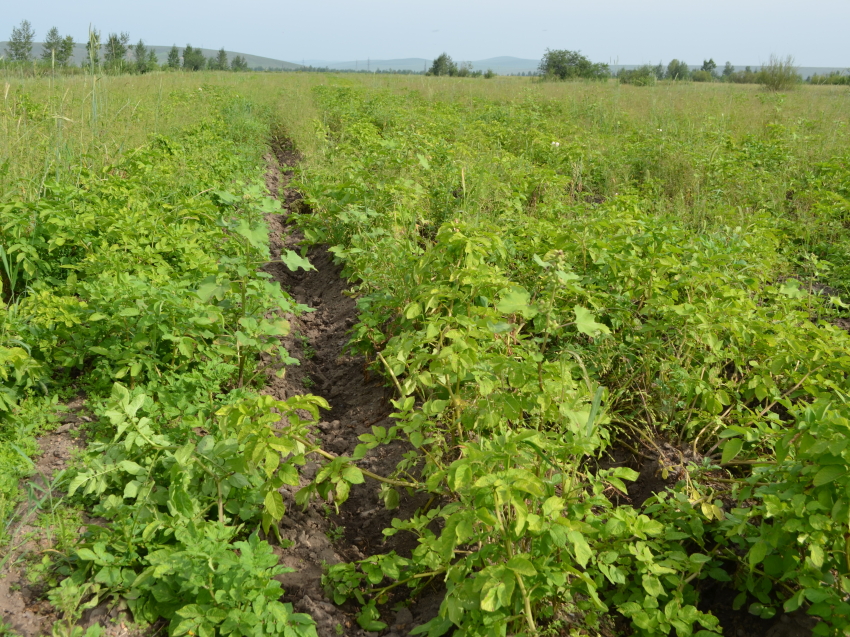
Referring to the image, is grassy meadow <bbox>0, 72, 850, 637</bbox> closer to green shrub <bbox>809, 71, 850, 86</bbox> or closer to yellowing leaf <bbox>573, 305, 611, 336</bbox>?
yellowing leaf <bbox>573, 305, 611, 336</bbox>

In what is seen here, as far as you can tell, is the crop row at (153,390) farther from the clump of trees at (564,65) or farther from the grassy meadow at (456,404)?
the clump of trees at (564,65)

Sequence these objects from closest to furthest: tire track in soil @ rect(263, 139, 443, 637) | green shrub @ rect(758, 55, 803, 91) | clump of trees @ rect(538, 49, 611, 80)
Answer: tire track in soil @ rect(263, 139, 443, 637)
green shrub @ rect(758, 55, 803, 91)
clump of trees @ rect(538, 49, 611, 80)

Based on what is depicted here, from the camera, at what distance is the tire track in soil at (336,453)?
244 cm

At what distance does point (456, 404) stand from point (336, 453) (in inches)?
39.3

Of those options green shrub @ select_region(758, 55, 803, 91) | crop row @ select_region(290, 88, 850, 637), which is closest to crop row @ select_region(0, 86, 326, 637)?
crop row @ select_region(290, 88, 850, 637)

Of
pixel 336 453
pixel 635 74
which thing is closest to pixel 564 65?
pixel 635 74

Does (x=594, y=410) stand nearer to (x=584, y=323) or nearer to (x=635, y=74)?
(x=584, y=323)

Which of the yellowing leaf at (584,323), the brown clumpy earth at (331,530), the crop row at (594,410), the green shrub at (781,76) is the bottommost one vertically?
the brown clumpy earth at (331,530)

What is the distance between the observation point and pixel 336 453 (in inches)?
133

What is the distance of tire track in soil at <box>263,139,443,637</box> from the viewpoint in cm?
244

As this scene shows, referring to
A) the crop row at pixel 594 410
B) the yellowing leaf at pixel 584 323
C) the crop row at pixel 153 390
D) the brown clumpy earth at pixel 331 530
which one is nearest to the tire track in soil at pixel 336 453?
the brown clumpy earth at pixel 331 530

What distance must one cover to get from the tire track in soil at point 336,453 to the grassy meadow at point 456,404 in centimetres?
10

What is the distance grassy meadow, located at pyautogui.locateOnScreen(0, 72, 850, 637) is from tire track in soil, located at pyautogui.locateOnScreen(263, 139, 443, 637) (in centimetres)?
→ 10

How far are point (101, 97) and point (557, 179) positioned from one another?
5480 mm
